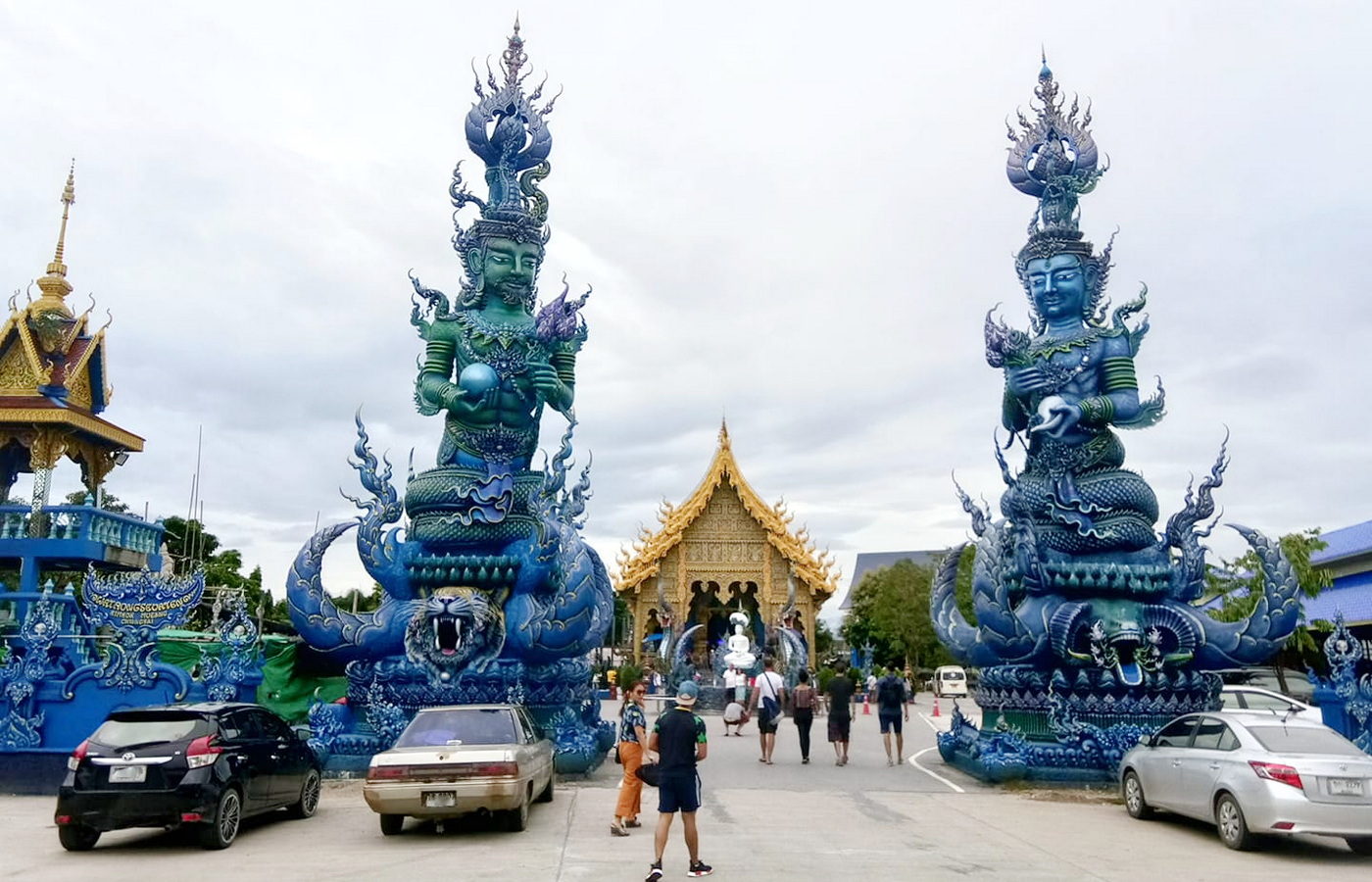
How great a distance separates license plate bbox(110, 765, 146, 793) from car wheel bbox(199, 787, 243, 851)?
0.67 metres

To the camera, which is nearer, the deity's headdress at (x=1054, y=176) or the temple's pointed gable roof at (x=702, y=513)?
the deity's headdress at (x=1054, y=176)

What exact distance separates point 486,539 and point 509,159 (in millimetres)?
6227

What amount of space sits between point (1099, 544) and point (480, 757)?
9209 millimetres

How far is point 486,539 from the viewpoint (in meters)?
15.0

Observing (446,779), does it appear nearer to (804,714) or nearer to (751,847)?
(751,847)

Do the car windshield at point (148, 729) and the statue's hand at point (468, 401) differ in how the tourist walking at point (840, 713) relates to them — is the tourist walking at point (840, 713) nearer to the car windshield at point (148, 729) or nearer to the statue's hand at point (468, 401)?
the statue's hand at point (468, 401)

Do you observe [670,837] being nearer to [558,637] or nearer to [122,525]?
[558,637]

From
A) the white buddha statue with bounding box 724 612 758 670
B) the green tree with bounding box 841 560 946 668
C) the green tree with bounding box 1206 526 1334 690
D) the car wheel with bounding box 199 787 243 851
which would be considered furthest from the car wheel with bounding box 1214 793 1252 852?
the green tree with bounding box 841 560 946 668

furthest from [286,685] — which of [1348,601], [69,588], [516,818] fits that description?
[1348,601]

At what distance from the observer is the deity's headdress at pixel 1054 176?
15789 mm

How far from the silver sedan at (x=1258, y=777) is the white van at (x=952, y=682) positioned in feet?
99.7

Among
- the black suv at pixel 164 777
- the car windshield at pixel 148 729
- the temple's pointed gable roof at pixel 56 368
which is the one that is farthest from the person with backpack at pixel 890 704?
the temple's pointed gable roof at pixel 56 368

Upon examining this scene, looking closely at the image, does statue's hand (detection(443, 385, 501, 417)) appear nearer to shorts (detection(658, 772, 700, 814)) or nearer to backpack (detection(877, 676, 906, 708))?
backpack (detection(877, 676, 906, 708))

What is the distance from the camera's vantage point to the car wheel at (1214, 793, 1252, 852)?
947cm
